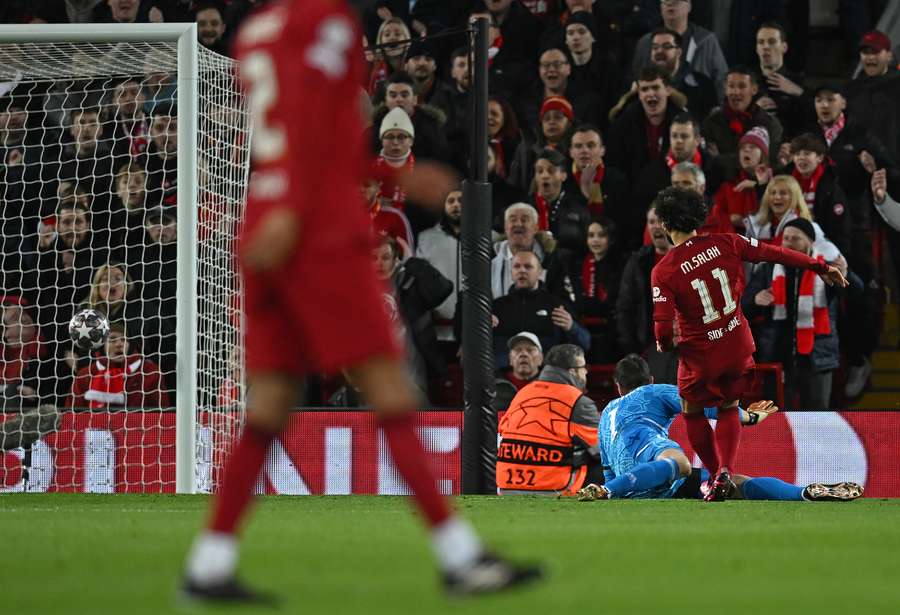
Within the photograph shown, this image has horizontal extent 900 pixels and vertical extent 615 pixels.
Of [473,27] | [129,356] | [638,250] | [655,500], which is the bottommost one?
[655,500]

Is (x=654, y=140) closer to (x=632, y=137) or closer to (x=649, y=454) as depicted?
(x=632, y=137)

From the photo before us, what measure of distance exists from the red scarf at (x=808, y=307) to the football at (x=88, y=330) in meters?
5.19

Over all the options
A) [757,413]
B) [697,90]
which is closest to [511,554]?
[757,413]

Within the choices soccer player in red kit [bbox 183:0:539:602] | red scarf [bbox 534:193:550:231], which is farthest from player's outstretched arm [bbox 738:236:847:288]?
soccer player in red kit [bbox 183:0:539:602]

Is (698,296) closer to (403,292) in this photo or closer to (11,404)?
(403,292)

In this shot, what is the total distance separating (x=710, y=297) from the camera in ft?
29.1

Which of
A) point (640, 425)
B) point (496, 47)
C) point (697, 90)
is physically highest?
point (496, 47)

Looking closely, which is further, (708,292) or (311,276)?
(708,292)

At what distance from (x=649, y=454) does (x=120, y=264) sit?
4819mm

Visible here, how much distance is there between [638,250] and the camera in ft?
39.9

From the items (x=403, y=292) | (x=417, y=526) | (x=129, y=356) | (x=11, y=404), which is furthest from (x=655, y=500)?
(x=11, y=404)

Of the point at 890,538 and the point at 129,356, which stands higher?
the point at 129,356

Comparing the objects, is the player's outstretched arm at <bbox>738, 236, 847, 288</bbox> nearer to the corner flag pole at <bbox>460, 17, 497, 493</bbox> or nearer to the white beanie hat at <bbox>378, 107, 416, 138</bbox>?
the corner flag pole at <bbox>460, 17, 497, 493</bbox>

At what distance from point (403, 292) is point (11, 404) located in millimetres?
3304
